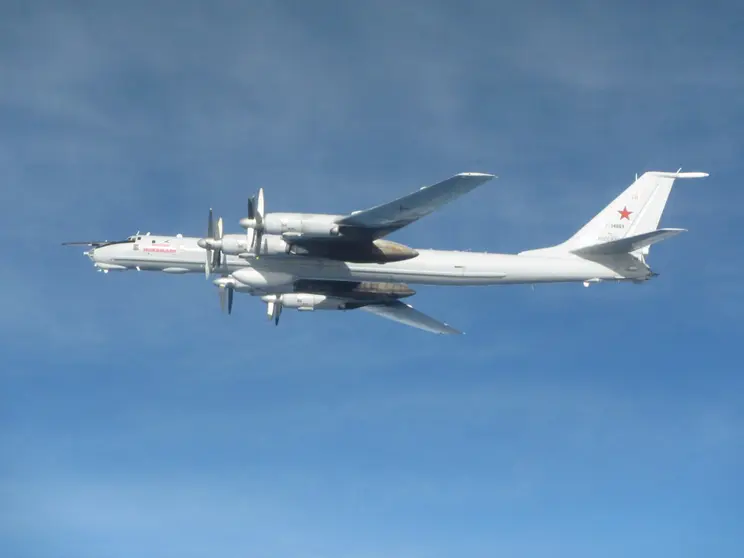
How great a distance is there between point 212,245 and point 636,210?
60.7 feet

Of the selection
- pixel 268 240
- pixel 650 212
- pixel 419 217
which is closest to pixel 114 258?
pixel 268 240

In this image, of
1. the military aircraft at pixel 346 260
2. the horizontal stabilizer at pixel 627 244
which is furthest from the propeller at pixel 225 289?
the horizontal stabilizer at pixel 627 244

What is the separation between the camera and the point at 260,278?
3356 cm

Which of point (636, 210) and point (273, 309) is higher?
point (636, 210)

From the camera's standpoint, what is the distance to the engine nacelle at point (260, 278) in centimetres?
3344

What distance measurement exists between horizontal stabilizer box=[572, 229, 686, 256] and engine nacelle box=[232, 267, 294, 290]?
39.4 feet

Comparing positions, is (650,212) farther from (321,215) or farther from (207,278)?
(207,278)

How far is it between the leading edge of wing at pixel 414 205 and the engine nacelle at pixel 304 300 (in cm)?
475

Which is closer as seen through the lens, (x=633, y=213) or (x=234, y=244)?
(x=234, y=244)

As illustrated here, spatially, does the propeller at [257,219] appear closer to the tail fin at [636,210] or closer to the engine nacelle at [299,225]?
the engine nacelle at [299,225]

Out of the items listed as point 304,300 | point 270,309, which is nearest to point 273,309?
point 270,309

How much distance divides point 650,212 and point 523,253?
6.49 m

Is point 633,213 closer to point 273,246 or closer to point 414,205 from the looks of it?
point 414,205

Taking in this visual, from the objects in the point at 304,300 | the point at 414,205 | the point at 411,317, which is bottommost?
the point at 411,317
